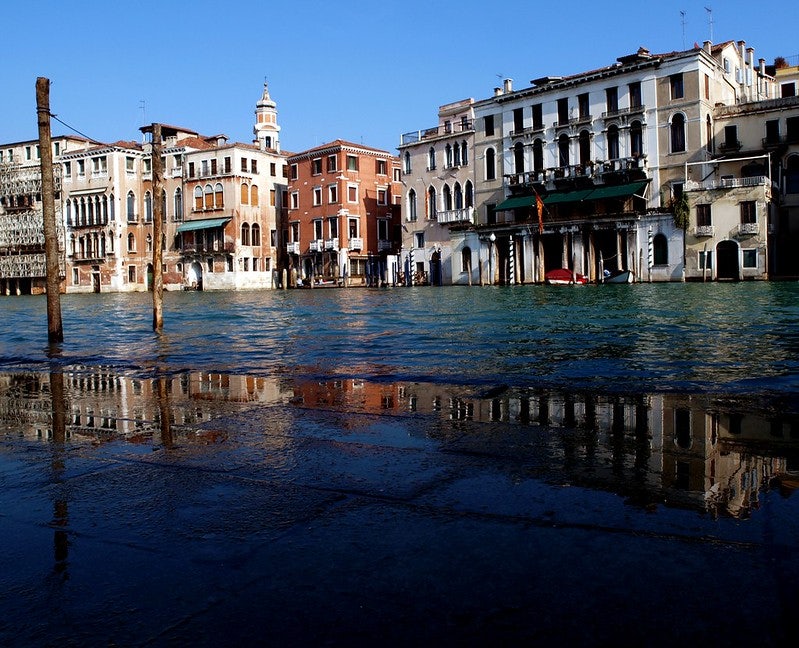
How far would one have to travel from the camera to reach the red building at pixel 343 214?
62.0 meters

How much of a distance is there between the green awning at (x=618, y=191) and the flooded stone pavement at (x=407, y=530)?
44286 millimetres

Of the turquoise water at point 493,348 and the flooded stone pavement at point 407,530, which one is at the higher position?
the turquoise water at point 493,348

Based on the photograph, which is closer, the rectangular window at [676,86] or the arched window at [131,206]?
the rectangular window at [676,86]

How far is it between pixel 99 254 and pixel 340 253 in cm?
2370

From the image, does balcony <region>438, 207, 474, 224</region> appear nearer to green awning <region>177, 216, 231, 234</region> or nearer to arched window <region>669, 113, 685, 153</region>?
arched window <region>669, 113, 685, 153</region>

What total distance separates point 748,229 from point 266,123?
48.7 meters

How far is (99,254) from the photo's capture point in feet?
230

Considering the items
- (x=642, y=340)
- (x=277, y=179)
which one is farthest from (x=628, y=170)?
(x=642, y=340)

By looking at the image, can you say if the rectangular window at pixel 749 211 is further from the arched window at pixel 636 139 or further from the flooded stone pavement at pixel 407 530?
the flooded stone pavement at pixel 407 530

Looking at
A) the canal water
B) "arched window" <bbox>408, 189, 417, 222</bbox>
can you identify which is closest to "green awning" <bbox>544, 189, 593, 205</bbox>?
"arched window" <bbox>408, 189, 417, 222</bbox>

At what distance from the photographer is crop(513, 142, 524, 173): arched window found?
53.8m

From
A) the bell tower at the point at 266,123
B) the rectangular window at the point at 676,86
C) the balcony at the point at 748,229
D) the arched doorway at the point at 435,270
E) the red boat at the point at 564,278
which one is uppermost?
the bell tower at the point at 266,123

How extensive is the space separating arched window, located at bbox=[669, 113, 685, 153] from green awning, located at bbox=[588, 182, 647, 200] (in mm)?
2724

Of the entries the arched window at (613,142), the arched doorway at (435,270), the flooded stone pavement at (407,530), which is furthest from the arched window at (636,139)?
the flooded stone pavement at (407,530)
